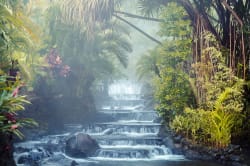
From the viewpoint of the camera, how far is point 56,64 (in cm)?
1401

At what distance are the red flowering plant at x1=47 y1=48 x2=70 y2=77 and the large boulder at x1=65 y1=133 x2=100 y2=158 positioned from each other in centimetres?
480

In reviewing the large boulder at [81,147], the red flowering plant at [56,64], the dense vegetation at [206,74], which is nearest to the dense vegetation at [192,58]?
the dense vegetation at [206,74]

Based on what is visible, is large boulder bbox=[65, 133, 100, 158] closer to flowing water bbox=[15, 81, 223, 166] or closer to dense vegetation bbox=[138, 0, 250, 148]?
flowing water bbox=[15, 81, 223, 166]

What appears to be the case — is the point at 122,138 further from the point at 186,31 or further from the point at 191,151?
the point at 186,31

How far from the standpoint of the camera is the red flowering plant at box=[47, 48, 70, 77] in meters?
13.9

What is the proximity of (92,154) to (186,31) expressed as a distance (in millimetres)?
3852

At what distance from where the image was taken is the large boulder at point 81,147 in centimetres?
935

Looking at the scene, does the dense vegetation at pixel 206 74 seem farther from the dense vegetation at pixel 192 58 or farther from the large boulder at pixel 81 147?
the large boulder at pixel 81 147

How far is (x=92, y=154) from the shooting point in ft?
30.8

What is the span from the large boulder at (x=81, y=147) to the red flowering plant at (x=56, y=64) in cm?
480

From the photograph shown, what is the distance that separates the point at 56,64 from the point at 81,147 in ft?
17.3

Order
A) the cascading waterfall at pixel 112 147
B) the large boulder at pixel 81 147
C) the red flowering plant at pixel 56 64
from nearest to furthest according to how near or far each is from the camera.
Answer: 1. the cascading waterfall at pixel 112 147
2. the large boulder at pixel 81 147
3. the red flowering plant at pixel 56 64

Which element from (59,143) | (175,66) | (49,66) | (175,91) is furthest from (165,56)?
(49,66)

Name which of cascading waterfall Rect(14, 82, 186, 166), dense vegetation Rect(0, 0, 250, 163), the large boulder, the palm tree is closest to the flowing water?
cascading waterfall Rect(14, 82, 186, 166)
